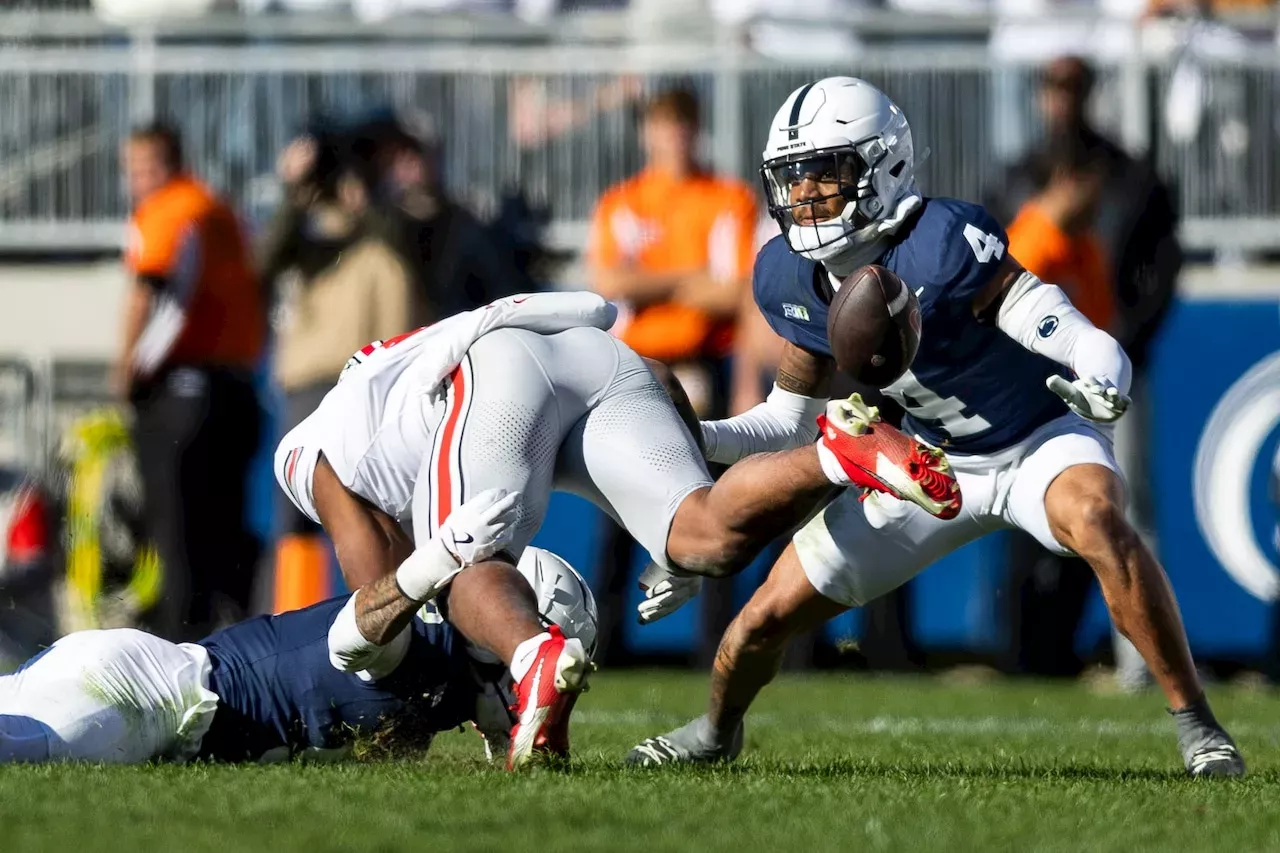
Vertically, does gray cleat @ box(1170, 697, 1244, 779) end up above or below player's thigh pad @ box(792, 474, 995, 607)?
below

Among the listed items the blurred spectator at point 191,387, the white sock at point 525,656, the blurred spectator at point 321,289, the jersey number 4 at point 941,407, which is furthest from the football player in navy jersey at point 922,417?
the blurred spectator at point 191,387

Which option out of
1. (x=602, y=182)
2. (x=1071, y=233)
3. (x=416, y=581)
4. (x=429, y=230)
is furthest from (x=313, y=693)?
(x=602, y=182)

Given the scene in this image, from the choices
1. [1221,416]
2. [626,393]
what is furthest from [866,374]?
[1221,416]

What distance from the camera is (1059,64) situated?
866 cm

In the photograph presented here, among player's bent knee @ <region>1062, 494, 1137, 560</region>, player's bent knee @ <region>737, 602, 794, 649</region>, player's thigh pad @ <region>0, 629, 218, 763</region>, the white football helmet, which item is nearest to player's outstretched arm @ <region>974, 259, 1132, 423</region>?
player's bent knee @ <region>1062, 494, 1137, 560</region>

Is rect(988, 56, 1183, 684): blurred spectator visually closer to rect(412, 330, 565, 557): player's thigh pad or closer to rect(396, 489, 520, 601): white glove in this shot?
rect(412, 330, 565, 557): player's thigh pad

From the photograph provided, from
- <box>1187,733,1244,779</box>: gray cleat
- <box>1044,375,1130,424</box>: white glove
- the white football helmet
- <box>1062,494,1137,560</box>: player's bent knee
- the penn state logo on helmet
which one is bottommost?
the penn state logo on helmet

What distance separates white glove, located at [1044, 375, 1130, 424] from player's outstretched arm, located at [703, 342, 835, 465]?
2.82ft

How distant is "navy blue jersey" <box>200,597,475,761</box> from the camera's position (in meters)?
5.01

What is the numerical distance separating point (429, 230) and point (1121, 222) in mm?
2722

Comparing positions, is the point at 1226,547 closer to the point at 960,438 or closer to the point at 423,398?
the point at 960,438

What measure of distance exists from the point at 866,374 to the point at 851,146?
2.92 feet

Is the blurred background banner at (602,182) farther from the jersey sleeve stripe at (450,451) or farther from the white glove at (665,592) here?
the jersey sleeve stripe at (450,451)

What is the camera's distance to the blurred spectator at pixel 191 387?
9445 millimetres
